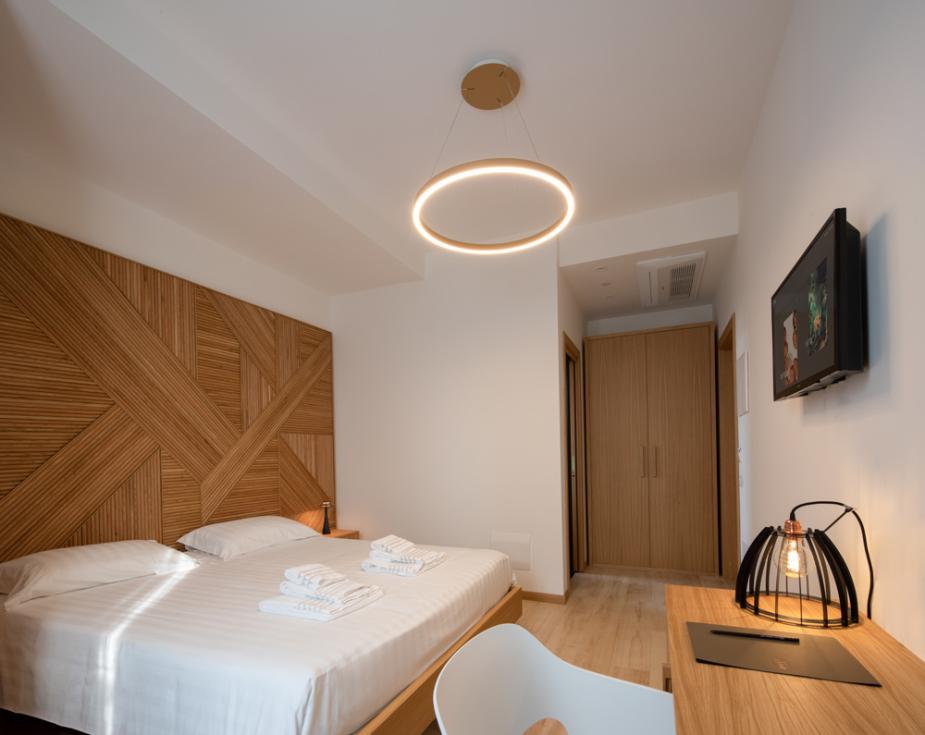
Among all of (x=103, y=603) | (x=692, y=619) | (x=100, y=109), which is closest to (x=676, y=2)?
(x=692, y=619)

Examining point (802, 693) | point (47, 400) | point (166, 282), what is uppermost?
point (166, 282)

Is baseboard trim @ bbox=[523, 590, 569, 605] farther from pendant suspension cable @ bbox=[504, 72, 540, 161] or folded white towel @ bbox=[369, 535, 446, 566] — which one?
pendant suspension cable @ bbox=[504, 72, 540, 161]

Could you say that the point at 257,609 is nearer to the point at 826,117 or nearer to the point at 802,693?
the point at 802,693

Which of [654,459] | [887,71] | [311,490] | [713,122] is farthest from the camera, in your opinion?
[654,459]

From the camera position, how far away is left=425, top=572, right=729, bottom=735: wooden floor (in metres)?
2.79

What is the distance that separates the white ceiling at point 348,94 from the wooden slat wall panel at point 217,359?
1.93 ft

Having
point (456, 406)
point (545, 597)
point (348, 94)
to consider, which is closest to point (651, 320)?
point (456, 406)

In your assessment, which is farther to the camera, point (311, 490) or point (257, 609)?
point (311, 490)

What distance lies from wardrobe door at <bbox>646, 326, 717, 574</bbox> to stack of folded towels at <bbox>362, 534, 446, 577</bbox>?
2.82m

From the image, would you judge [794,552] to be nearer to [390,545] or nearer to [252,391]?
[390,545]

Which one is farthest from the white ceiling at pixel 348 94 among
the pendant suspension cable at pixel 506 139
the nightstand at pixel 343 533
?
the nightstand at pixel 343 533

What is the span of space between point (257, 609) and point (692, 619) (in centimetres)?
158

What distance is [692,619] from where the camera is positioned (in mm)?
1373

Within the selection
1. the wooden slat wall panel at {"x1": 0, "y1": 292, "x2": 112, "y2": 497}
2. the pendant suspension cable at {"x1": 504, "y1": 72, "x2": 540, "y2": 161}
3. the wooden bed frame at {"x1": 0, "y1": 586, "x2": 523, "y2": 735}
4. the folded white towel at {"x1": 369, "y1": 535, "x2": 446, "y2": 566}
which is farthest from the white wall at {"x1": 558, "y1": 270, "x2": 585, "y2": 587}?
the wooden slat wall panel at {"x1": 0, "y1": 292, "x2": 112, "y2": 497}
